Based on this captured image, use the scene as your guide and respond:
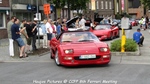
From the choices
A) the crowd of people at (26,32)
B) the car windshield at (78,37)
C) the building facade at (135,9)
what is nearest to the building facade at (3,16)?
the crowd of people at (26,32)

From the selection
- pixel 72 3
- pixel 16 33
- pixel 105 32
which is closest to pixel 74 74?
pixel 16 33

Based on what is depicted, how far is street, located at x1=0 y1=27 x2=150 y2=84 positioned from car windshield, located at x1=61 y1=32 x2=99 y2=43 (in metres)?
1.04

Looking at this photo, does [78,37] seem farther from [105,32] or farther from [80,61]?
[105,32]

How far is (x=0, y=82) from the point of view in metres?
8.48

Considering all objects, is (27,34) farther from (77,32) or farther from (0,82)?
(0,82)

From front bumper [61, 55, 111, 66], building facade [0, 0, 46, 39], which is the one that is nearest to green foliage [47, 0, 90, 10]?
building facade [0, 0, 46, 39]

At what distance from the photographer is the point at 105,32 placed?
2302 cm

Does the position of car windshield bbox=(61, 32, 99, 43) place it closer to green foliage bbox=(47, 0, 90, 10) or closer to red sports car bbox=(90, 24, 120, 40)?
red sports car bbox=(90, 24, 120, 40)

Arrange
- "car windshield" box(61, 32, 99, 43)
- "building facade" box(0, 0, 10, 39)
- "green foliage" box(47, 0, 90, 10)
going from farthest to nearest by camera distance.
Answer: "green foliage" box(47, 0, 90, 10), "building facade" box(0, 0, 10, 39), "car windshield" box(61, 32, 99, 43)

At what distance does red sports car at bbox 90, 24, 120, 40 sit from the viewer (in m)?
22.8

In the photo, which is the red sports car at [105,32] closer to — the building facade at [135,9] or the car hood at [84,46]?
the car hood at [84,46]

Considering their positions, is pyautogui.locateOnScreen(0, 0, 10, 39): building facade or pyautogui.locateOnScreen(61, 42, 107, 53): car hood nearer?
pyautogui.locateOnScreen(61, 42, 107, 53): car hood

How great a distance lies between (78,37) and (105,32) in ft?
37.1

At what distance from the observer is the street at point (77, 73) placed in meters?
8.46
